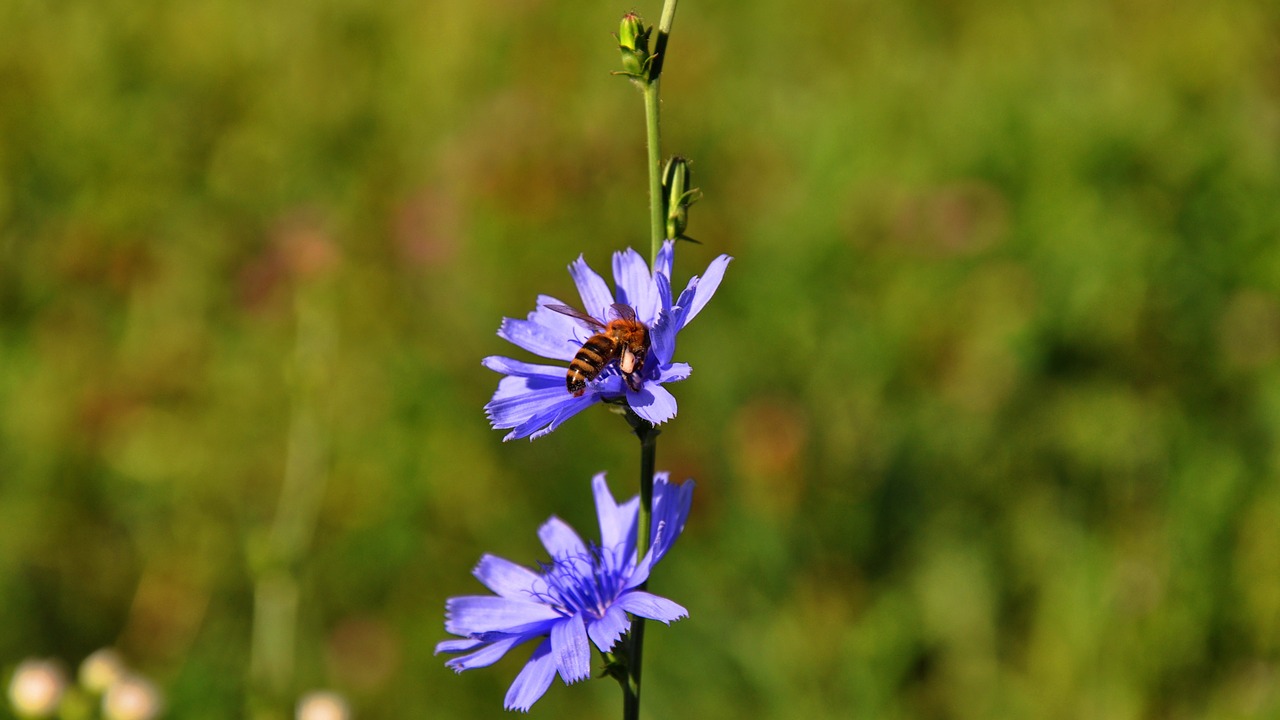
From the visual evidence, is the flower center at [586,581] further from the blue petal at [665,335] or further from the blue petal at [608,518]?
the blue petal at [665,335]

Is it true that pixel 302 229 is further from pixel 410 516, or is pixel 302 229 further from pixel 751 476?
pixel 751 476

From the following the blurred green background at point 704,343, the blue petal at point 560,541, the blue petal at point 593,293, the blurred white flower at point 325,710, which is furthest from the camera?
the blurred green background at point 704,343

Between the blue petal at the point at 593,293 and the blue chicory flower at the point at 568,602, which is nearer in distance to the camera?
the blue chicory flower at the point at 568,602

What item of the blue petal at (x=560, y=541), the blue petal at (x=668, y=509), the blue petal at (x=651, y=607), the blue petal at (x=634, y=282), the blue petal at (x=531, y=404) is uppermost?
the blue petal at (x=634, y=282)

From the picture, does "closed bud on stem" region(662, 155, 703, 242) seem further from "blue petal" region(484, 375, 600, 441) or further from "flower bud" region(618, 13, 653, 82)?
"blue petal" region(484, 375, 600, 441)

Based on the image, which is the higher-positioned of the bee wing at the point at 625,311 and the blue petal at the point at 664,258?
the blue petal at the point at 664,258

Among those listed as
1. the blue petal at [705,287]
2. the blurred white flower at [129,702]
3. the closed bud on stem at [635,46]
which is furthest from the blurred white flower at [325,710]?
the closed bud on stem at [635,46]
